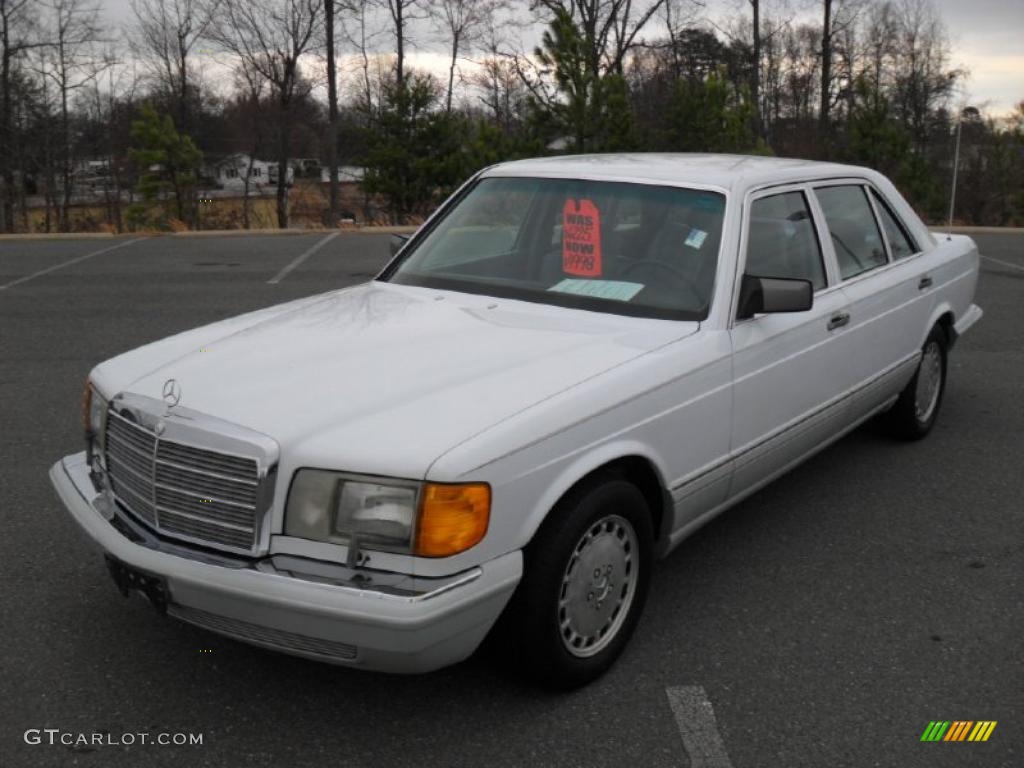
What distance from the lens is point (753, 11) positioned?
3912 centimetres

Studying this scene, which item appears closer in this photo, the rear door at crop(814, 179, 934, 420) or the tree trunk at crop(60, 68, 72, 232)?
the rear door at crop(814, 179, 934, 420)

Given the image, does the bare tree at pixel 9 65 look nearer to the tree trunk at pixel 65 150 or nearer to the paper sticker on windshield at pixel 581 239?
the tree trunk at pixel 65 150

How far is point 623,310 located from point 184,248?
13.6 metres

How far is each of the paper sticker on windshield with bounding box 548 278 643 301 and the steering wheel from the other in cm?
7

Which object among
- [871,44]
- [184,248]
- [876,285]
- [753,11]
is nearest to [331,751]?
[876,285]

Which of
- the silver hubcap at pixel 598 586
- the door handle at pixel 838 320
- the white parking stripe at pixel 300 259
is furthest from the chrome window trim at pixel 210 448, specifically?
the white parking stripe at pixel 300 259

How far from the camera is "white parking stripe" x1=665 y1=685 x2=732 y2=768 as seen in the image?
10.1ft

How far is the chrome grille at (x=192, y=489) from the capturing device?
3008 millimetres

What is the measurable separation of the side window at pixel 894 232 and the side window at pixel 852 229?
0.46ft

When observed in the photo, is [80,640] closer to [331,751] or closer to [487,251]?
[331,751]

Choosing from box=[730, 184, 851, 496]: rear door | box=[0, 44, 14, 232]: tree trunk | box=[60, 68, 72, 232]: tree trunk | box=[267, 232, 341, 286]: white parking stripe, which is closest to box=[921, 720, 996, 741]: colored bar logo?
box=[730, 184, 851, 496]: rear door

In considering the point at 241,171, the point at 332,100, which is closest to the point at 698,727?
the point at 332,100

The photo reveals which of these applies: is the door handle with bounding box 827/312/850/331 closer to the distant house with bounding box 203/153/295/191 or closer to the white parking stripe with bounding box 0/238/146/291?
the white parking stripe with bounding box 0/238/146/291

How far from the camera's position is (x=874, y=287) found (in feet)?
17.0
